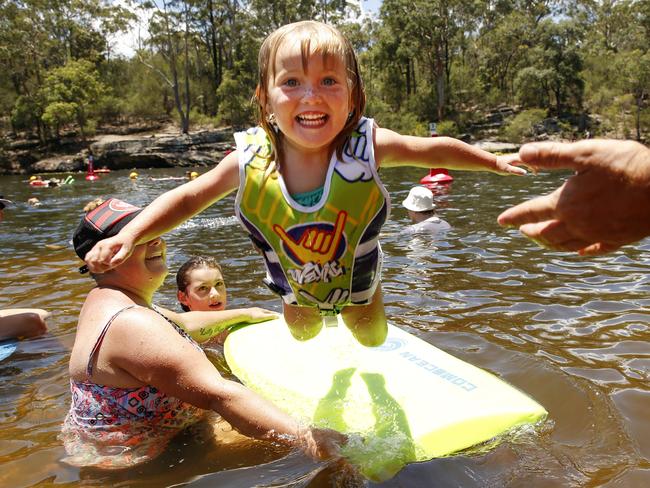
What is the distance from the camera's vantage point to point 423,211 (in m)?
9.11

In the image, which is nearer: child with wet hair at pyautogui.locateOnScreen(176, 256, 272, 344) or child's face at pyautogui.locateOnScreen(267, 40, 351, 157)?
child's face at pyautogui.locateOnScreen(267, 40, 351, 157)

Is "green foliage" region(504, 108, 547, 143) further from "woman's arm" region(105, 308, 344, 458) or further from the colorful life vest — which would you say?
"woman's arm" region(105, 308, 344, 458)

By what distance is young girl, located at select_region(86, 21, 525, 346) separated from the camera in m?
2.48

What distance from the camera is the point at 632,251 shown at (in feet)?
22.7

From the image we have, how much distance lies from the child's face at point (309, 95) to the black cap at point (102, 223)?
948 mm

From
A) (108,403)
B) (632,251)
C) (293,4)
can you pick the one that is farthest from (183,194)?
(293,4)

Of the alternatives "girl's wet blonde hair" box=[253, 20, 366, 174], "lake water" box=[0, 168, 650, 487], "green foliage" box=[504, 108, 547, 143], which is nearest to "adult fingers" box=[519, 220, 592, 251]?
"girl's wet blonde hair" box=[253, 20, 366, 174]

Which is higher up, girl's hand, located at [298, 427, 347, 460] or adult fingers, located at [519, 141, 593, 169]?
adult fingers, located at [519, 141, 593, 169]

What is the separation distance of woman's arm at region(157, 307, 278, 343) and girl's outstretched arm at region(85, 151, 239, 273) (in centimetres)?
163

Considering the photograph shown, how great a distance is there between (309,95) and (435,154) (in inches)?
26.3

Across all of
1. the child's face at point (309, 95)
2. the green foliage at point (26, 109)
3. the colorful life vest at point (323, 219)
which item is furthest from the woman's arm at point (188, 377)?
the green foliage at point (26, 109)

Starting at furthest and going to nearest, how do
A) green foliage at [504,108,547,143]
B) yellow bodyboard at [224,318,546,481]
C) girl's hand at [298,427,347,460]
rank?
green foliage at [504,108,547,143]
yellow bodyboard at [224,318,546,481]
girl's hand at [298,427,347,460]

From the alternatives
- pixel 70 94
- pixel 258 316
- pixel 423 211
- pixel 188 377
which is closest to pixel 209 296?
pixel 258 316

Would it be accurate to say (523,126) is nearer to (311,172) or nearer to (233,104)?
(233,104)
